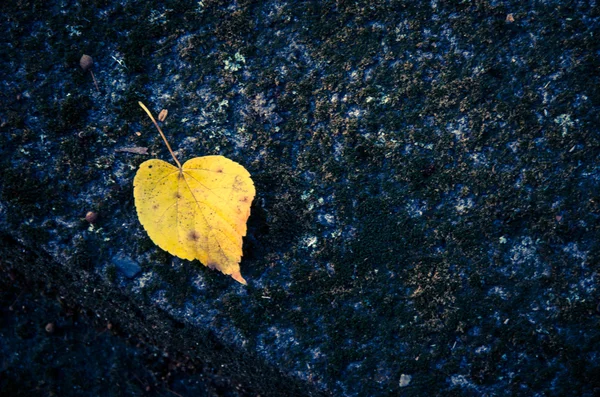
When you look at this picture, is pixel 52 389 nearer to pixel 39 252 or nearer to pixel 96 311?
pixel 96 311

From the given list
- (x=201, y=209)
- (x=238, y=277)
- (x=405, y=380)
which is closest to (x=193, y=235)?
(x=201, y=209)

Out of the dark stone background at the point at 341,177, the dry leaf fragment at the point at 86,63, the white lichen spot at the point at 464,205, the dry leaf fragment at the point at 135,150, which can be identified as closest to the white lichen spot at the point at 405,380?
the dark stone background at the point at 341,177

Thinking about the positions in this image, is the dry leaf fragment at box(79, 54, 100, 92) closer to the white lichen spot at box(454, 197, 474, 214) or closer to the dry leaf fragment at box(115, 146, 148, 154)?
the dry leaf fragment at box(115, 146, 148, 154)

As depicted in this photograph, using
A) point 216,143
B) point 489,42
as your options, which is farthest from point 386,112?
point 216,143

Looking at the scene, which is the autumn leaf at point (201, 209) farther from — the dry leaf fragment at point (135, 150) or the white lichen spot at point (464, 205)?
the white lichen spot at point (464, 205)

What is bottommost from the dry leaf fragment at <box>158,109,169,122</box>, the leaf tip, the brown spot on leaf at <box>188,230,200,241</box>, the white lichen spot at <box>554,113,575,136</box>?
the leaf tip

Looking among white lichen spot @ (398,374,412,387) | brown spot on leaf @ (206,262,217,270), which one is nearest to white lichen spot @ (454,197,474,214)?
white lichen spot @ (398,374,412,387)
